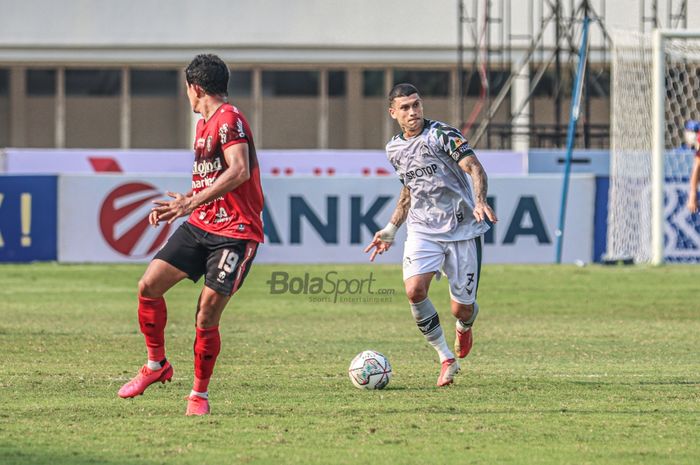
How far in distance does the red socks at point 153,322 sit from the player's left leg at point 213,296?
0.40 meters

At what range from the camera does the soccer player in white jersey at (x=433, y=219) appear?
986cm

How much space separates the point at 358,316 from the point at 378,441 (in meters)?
7.81

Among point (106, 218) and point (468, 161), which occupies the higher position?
point (468, 161)

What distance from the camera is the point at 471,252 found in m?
10.1

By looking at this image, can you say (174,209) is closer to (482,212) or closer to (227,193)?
(227,193)

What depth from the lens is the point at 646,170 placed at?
2197 centimetres

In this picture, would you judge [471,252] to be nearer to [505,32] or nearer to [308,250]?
[308,250]

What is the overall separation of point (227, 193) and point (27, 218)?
44.9 ft

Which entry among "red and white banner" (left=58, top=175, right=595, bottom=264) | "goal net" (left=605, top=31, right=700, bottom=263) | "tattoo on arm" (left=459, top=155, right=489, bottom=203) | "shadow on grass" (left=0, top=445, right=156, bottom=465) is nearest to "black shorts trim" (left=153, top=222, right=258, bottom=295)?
"shadow on grass" (left=0, top=445, right=156, bottom=465)

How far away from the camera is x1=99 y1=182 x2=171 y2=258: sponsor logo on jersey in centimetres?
2092

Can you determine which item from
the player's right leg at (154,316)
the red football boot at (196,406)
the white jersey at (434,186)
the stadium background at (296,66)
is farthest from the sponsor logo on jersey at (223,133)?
the stadium background at (296,66)

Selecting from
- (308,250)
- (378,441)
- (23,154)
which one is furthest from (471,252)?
(23,154)

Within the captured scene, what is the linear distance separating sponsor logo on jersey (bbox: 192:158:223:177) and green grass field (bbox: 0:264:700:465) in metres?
1.39

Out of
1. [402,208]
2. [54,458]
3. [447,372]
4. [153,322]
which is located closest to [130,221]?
[402,208]
